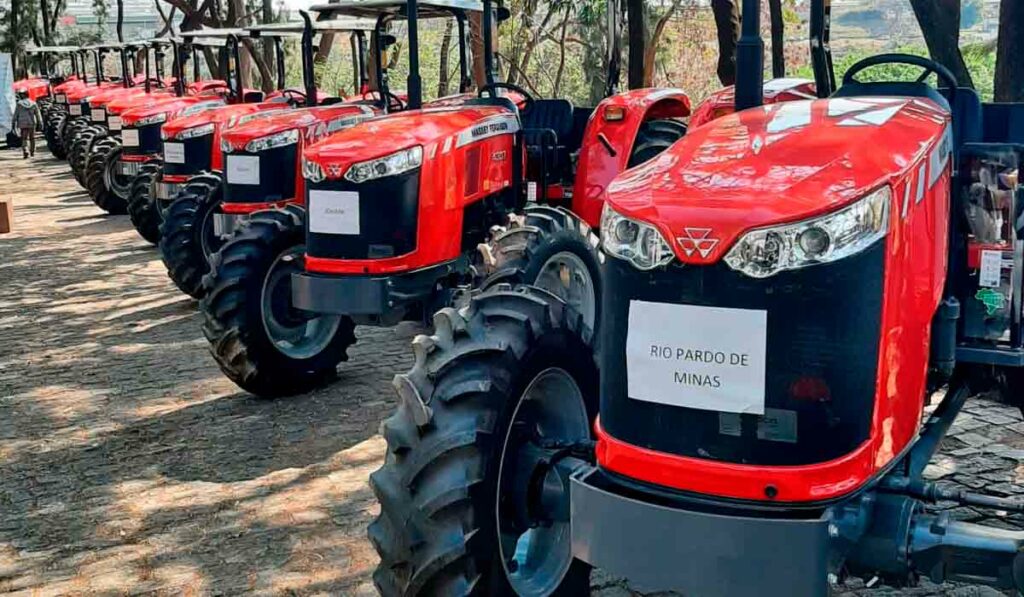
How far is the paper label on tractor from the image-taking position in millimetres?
2594

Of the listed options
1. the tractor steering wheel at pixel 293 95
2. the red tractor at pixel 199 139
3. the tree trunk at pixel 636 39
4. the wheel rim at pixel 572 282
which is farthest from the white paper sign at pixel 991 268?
the tractor steering wheel at pixel 293 95

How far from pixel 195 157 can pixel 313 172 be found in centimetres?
515

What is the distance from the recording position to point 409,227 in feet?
19.9

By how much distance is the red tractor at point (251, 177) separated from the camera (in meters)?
8.57

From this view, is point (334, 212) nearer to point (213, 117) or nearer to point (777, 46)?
point (777, 46)

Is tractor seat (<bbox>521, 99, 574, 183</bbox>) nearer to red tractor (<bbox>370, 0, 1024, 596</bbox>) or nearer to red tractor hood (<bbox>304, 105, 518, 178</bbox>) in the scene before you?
red tractor hood (<bbox>304, 105, 518, 178</bbox>)

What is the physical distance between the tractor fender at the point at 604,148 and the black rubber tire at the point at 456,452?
3.54 metres

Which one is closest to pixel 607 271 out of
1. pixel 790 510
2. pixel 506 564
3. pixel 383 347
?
pixel 790 510

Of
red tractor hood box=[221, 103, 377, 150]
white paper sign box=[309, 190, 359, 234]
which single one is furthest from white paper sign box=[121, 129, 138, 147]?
white paper sign box=[309, 190, 359, 234]

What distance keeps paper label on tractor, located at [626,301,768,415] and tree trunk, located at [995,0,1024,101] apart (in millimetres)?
5081

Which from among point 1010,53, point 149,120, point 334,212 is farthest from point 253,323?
point 149,120

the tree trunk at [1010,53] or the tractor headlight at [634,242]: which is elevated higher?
the tree trunk at [1010,53]

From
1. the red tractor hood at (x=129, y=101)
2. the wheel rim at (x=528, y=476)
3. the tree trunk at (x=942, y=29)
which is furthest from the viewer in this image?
the red tractor hood at (x=129, y=101)

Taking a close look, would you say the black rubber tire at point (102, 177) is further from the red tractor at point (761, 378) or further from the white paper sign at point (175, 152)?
the red tractor at point (761, 378)
